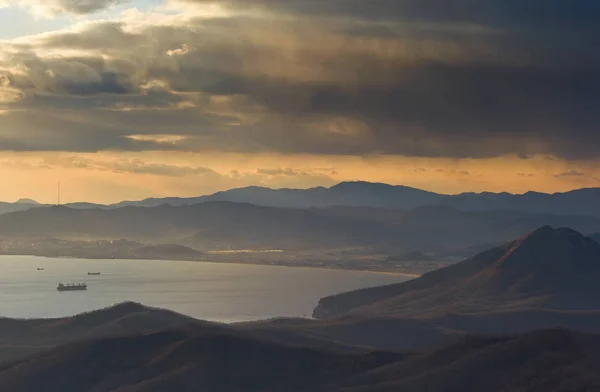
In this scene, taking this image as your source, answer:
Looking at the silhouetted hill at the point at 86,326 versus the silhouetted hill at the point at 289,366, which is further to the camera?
the silhouetted hill at the point at 86,326

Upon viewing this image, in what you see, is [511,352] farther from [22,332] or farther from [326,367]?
[22,332]

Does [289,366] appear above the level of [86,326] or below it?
below

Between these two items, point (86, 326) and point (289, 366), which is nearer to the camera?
point (289, 366)

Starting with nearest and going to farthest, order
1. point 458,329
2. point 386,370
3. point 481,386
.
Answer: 1. point 481,386
2. point 386,370
3. point 458,329

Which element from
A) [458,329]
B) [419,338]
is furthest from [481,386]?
[458,329]

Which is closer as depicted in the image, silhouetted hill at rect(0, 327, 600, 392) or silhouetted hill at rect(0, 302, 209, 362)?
silhouetted hill at rect(0, 327, 600, 392)

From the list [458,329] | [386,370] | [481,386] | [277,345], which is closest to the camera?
[481,386]

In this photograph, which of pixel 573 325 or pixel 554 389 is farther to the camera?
pixel 573 325

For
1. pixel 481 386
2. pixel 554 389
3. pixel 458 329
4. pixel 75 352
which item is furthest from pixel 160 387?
pixel 458 329
